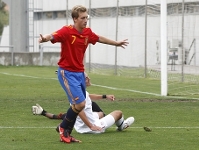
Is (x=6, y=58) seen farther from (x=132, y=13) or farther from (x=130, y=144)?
(x=130, y=144)

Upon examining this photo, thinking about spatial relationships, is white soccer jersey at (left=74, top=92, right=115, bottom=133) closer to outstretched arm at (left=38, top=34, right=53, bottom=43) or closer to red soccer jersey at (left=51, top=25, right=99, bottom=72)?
red soccer jersey at (left=51, top=25, right=99, bottom=72)

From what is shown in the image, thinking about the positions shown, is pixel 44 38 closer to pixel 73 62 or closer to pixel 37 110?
pixel 73 62

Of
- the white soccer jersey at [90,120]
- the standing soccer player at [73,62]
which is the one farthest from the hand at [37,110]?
the standing soccer player at [73,62]

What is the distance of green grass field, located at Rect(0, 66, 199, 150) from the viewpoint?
985 centimetres

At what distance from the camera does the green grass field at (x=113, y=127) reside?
9852 mm

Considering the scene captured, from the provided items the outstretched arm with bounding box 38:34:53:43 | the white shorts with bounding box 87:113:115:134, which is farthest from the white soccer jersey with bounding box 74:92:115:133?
the outstretched arm with bounding box 38:34:53:43

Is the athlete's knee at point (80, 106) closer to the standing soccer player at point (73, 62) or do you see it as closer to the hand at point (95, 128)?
the standing soccer player at point (73, 62)

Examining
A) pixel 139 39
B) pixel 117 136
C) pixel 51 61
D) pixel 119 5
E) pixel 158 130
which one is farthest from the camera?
pixel 51 61

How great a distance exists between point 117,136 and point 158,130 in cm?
100

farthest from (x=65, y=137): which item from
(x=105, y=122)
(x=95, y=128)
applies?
(x=105, y=122)

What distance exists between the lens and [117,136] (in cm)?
1073

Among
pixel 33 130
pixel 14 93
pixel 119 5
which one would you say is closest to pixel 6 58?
pixel 119 5

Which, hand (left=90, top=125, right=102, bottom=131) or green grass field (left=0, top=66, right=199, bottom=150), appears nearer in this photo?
green grass field (left=0, top=66, right=199, bottom=150)

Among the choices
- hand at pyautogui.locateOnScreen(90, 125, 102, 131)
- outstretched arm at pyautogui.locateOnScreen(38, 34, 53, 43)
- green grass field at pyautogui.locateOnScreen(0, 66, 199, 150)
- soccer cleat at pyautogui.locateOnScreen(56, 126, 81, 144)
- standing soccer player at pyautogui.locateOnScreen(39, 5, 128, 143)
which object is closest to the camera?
outstretched arm at pyautogui.locateOnScreen(38, 34, 53, 43)
